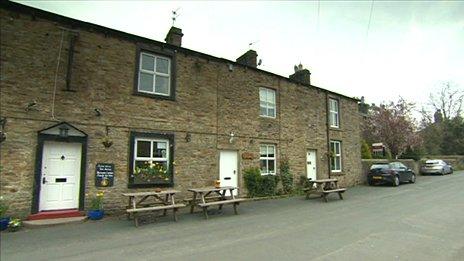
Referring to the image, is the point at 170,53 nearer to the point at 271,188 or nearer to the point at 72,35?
→ the point at 72,35

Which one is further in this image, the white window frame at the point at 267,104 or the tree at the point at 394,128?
the tree at the point at 394,128

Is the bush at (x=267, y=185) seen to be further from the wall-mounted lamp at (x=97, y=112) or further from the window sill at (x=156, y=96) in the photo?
the wall-mounted lamp at (x=97, y=112)

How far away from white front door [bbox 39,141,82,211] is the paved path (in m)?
1.38

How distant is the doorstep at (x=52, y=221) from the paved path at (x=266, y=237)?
312mm

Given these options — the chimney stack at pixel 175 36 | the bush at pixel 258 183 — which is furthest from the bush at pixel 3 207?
the bush at pixel 258 183

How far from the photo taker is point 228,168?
46.2 feet

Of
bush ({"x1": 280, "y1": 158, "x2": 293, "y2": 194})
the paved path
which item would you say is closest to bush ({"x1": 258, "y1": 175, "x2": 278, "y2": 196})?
bush ({"x1": 280, "y1": 158, "x2": 293, "y2": 194})

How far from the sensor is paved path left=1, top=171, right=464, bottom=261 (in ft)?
20.3

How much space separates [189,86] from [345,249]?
8.86 meters

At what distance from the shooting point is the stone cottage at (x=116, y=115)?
373 inches

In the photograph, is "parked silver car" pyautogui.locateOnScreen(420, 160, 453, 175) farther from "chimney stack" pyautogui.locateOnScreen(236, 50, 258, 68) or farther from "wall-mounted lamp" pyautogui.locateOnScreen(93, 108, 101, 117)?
"wall-mounted lamp" pyautogui.locateOnScreen(93, 108, 101, 117)

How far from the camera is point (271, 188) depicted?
49.7 feet

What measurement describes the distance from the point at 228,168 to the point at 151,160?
3.67 m

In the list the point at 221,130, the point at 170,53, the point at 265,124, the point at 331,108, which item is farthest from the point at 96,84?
the point at 331,108
